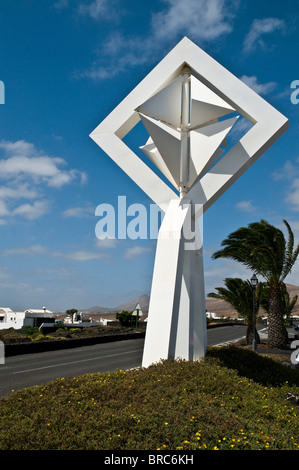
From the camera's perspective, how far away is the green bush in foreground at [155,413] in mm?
4996

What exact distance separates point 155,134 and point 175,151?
728 millimetres

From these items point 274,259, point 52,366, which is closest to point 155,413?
point 52,366

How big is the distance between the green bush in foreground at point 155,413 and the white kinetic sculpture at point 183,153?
4.38 ft

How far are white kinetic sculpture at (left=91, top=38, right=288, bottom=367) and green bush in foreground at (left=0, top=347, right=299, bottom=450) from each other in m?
1.33

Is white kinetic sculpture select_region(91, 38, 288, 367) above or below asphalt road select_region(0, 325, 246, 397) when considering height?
above

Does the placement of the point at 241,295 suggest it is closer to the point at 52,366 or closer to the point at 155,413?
the point at 52,366

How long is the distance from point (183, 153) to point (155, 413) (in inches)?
284

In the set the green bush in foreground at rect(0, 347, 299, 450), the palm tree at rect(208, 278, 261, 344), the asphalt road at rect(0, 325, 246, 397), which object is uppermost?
the palm tree at rect(208, 278, 261, 344)

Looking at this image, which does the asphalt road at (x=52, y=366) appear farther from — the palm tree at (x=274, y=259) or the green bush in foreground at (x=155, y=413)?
the palm tree at (x=274, y=259)

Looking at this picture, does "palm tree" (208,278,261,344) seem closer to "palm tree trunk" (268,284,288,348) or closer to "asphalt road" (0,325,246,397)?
"palm tree trunk" (268,284,288,348)

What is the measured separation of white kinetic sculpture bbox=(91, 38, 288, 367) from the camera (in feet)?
31.9

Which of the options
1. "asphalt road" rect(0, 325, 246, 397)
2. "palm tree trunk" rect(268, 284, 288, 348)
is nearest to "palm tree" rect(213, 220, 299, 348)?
"palm tree trunk" rect(268, 284, 288, 348)

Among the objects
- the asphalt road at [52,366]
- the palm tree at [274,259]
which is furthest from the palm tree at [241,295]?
the asphalt road at [52,366]
